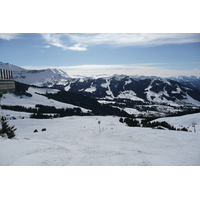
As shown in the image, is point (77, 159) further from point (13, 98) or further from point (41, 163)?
point (13, 98)

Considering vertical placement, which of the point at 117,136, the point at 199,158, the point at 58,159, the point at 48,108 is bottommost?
the point at 48,108

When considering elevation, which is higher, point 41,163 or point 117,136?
point 41,163

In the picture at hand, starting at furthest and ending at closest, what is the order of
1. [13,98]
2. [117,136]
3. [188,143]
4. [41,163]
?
[13,98]
[117,136]
[188,143]
[41,163]

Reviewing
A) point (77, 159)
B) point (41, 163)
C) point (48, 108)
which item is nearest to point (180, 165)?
point (77, 159)

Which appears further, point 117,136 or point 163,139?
point 117,136

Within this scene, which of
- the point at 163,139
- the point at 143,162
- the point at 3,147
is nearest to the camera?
the point at 143,162

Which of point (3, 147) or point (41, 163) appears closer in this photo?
point (41, 163)

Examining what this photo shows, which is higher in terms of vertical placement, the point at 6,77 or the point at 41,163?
the point at 6,77

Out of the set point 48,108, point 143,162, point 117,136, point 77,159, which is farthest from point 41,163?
point 48,108

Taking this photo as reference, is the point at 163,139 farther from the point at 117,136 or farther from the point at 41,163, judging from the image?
the point at 41,163
